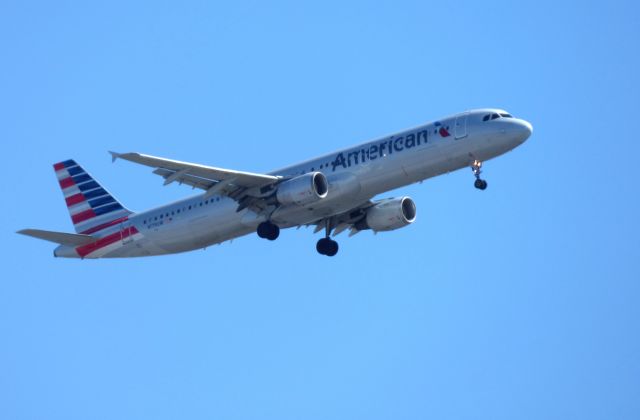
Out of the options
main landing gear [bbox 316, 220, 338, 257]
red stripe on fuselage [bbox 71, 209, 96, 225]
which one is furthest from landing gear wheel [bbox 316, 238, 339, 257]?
red stripe on fuselage [bbox 71, 209, 96, 225]

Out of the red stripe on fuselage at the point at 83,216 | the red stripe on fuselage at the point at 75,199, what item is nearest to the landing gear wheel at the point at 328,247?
the red stripe on fuselage at the point at 83,216

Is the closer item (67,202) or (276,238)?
(276,238)

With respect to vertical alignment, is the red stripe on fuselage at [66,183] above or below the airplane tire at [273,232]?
above

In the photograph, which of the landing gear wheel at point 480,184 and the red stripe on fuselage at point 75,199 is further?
the red stripe on fuselage at point 75,199

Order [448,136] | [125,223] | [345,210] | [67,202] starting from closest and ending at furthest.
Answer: [448,136] < [345,210] < [125,223] < [67,202]

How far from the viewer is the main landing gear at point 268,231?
58281 mm

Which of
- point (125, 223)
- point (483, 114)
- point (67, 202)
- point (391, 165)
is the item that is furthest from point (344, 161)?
point (67, 202)

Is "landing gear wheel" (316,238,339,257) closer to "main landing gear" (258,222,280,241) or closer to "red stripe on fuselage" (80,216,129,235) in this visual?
"main landing gear" (258,222,280,241)

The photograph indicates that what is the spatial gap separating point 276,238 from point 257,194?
7.62ft

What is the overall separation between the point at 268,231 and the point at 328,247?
6.44 meters

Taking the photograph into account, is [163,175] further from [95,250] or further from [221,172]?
[95,250]

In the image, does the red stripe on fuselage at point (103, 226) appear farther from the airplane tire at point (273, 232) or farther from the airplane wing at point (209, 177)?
Result: the airplane tire at point (273, 232)

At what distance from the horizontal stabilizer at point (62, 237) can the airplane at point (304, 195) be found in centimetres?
5

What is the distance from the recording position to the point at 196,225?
60.3 meters
